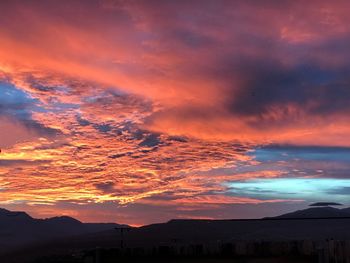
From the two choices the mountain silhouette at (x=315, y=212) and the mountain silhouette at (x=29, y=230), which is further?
the mountain silhouette at (x=29, y=230)

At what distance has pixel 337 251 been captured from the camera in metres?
11.8

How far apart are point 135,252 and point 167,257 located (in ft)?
2.99

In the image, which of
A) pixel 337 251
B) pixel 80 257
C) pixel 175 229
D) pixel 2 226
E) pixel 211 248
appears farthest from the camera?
pixel 2 226

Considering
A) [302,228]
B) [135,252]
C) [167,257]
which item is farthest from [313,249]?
[302,228]

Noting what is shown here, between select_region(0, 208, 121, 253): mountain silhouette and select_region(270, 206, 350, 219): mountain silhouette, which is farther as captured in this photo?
→ select_region(0, 208, 121, 253): mountain silhouette

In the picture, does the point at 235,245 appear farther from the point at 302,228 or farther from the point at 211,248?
the point at 302,228

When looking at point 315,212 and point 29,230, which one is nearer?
point 315,212

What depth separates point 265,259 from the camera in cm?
1312

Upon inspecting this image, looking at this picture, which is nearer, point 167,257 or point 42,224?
point 167,257

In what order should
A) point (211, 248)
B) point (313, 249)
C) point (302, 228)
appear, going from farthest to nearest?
point (302, 228) → point (211, 248) → point (313, 249)

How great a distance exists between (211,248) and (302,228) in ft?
323

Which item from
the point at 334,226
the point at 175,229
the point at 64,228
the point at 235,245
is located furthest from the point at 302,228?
the point at 64,228

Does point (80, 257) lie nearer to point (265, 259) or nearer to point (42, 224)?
point (265, 259)

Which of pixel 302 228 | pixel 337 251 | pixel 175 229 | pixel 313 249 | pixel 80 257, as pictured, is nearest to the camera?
pixel 337 251
